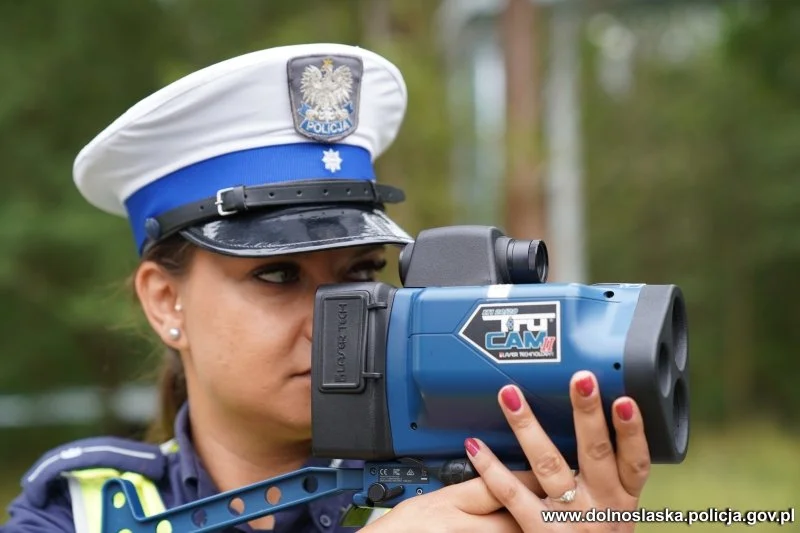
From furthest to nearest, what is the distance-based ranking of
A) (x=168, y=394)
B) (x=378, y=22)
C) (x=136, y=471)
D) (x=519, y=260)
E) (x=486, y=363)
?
(x=378, y=22)
(x=168, y=394)
(x=136, y=471)
(x=519, y=260)
(x=486, y=363)

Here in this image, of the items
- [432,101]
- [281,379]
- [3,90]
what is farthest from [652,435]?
[3,90]

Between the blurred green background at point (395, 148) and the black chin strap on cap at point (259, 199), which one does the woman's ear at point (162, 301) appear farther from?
the blurred green background at point (395, 148)

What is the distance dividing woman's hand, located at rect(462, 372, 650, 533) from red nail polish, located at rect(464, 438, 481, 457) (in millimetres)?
48

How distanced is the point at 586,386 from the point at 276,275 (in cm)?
73

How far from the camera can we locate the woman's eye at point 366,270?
2.03 metres

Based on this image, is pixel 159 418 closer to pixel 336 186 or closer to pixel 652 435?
pixel 336 186

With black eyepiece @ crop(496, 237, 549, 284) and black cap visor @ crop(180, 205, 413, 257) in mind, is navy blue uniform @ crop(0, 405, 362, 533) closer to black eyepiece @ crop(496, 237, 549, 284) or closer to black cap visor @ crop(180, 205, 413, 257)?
black cap visor @ crop(180, 205, 413, 257)

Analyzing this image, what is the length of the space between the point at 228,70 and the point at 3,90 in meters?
6.34

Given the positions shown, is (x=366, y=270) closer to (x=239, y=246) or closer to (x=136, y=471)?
(x=239, y=246)

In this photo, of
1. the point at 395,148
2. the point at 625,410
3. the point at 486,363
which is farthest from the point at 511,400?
the point at 395,148

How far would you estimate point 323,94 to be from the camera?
2.09m

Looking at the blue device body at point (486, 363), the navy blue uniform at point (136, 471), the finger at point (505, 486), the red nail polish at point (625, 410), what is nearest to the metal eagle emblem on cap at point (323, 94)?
the blue device body at point (486, 363)

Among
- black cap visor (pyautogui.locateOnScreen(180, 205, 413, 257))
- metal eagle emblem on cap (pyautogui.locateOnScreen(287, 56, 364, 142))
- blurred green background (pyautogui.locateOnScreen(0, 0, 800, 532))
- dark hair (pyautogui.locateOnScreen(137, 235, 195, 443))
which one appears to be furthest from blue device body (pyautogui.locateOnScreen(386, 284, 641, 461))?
blurred green background (pyautogui.locateOnScreen(0, 0, 800, 532))

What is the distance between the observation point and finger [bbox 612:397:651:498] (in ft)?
4.69
